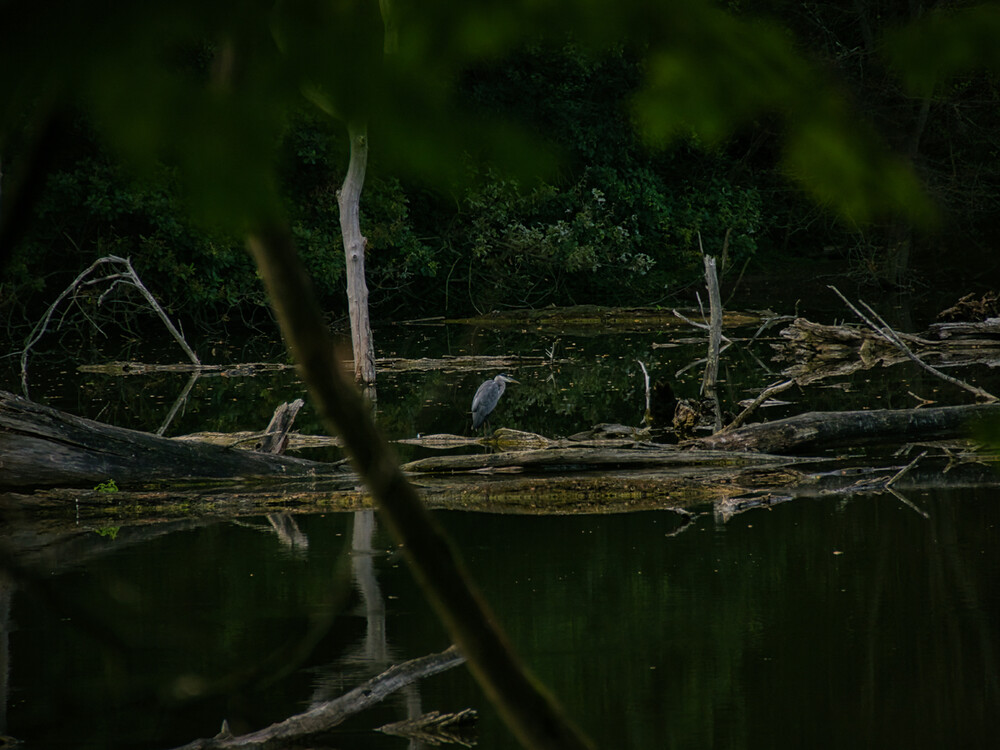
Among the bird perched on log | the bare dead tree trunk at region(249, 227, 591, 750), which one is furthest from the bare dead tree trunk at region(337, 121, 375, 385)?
the bare dead tree trunk at region(249, 227, 591, 750)

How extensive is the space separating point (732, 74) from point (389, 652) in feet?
12.3

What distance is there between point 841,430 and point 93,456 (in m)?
4.36

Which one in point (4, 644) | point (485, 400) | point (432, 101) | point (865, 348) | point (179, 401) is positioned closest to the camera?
point (432, 101)

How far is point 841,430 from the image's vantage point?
25.4ft

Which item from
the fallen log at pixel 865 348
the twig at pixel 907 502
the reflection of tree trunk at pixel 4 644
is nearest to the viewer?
the reflection of tree trunk at pixel 4 644

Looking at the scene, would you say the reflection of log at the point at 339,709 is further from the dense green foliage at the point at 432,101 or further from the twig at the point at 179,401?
the twig at the point at 179,401

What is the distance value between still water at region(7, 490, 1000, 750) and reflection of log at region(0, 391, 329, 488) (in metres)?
0.46

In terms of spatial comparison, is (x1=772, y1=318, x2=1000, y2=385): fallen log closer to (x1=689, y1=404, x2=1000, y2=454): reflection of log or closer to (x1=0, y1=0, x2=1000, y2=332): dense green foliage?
(x1=689, y1=404, x2=1000, y2=454): reflection of log

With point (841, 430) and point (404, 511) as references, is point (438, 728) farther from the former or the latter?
point (841, 430)

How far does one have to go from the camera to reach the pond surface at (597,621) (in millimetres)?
3668

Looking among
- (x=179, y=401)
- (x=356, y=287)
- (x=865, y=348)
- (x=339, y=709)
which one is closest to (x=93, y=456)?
(x=339, y=709)

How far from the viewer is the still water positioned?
367cm

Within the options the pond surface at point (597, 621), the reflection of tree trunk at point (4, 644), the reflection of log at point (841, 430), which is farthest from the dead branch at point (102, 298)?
the reflection of log at point (841, 430)

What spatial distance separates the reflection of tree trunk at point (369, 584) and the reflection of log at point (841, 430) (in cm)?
224
